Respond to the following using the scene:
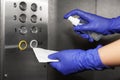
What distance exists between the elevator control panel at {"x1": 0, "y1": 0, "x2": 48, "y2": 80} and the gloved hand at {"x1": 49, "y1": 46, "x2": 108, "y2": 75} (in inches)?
5.7

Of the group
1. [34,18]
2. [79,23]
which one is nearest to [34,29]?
[34,18]

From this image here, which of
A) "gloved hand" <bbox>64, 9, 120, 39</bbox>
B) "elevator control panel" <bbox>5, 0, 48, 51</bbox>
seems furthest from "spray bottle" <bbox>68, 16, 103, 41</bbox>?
"elevator control panel" <bbox>5, 0, 48, 51</bbox>

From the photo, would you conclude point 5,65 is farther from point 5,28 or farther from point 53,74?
point 53,74

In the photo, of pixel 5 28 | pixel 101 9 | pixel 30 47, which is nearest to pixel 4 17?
pixel 5 28

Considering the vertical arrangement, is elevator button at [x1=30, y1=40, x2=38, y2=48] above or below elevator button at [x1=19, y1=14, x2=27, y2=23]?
below

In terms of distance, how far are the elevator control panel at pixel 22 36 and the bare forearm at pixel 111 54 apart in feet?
1.00

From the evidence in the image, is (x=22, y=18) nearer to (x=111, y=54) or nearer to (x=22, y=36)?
(x=22, y=36)

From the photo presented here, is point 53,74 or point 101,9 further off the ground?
point 101,9

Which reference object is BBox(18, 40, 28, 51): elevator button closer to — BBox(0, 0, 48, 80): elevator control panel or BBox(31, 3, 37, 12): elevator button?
BBox(0, 0, 48, 80): elevator control panel

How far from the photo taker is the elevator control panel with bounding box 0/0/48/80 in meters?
0.84

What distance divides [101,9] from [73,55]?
0.35 metres

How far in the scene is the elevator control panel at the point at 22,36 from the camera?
0.84 m

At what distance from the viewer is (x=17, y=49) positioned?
87 cm

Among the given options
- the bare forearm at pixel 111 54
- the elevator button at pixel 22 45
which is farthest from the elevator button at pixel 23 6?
the bare forearm at pixel 111 54
